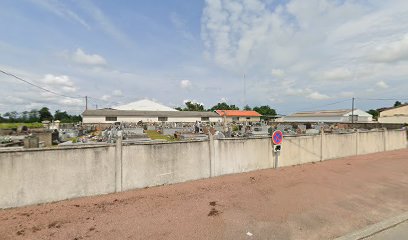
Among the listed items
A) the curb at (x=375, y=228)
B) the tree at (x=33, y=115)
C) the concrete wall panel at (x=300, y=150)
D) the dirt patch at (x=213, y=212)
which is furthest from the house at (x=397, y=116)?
the tree at (x=33, y=115)

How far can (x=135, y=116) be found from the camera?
55.0m

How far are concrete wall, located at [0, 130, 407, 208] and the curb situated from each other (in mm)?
4757

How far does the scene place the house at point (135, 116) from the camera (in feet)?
168

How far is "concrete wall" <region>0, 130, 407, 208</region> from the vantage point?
5.81 m

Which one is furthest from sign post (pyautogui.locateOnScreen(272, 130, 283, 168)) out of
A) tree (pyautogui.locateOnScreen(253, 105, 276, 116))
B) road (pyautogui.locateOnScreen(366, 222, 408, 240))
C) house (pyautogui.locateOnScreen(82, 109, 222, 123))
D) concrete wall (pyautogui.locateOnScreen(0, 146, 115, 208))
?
tree (pyautogui.locateOnScreen(253, 105, 276, 116))

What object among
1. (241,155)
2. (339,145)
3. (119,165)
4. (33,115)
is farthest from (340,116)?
(33,115)

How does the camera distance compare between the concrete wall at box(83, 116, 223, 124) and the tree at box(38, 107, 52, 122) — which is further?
the tree at box(38, 107, 52, 122)

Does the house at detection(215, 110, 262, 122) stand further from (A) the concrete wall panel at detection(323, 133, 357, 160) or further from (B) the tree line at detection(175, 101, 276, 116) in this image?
(A) the concrete wall panel at detection(323, 133, 357, 160)

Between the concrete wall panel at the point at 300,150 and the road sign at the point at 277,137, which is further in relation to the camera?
the concrete wall panel at the point at 300,150

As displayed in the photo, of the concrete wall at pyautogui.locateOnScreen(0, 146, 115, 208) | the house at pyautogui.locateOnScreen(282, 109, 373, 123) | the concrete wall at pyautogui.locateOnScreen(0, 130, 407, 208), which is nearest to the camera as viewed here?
the concrete wall at pyautogui.locateOnScreen(0, 146, 115, 208)

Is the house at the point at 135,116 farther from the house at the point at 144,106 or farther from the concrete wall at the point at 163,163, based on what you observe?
the concrete wall at the point at 163,163

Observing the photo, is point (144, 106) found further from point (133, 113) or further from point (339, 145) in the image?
point (339, 145)

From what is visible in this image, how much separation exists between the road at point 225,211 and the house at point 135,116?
49.1 metres

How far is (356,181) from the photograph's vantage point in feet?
27.9
